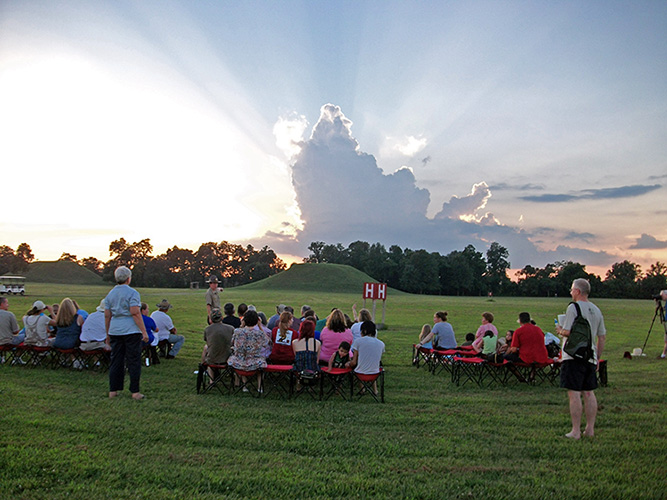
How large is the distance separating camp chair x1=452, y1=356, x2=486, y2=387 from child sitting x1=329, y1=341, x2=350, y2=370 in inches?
100

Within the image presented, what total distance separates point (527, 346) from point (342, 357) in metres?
4.00

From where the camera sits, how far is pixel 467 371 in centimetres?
1023

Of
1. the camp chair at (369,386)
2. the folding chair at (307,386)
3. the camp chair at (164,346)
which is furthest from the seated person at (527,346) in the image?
the camp chair at (164,346)

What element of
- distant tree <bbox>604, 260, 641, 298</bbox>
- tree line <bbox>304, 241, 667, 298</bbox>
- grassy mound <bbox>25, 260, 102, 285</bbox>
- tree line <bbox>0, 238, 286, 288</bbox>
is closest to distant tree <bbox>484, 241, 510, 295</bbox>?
tree line <bbox>304, 241, 667, 298</bbox>

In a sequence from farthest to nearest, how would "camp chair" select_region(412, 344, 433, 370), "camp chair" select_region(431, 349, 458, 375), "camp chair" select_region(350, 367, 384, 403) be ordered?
1. "camp chair" select_region(412, 344, 433, 370)
2. "camp chair" select_region(431, 349, 458, 375)
3. "camp chair" select_region(350, 367, 384, 403)

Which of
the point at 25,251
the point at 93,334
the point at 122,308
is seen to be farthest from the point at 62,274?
the point at 122,308

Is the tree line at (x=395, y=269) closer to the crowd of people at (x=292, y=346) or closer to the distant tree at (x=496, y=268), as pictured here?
the distant tree at (x=496, y=268)

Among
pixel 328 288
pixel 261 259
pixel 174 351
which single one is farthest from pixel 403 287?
pixel 174 351

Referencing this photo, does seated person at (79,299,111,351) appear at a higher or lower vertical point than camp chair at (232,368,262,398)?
higher

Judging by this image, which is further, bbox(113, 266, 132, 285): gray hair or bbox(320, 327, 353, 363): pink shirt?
bbox(320, 327, 353, 363): pink shirt

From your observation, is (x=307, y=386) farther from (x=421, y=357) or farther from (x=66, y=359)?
(x=66, y=359)

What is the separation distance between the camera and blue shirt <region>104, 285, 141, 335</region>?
7.52m

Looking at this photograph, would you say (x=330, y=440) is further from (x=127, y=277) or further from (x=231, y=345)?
(x=127, y=277)

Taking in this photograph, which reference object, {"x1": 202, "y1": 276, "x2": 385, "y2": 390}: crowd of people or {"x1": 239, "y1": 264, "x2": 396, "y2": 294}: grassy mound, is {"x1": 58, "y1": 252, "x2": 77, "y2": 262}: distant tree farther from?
{"x1": 202, "y1": 276, "x2": 385, "y2": 390}: crowd of people
